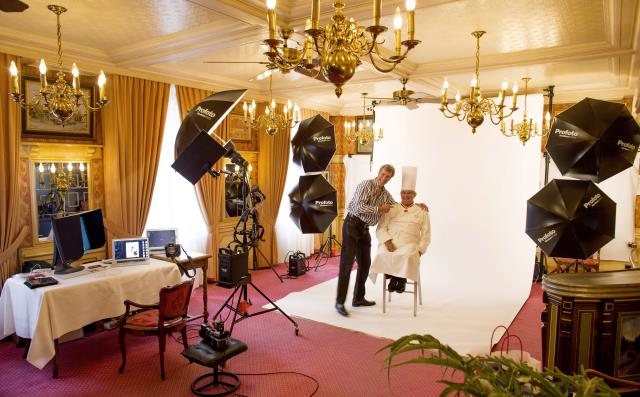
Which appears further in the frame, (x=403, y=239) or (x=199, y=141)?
(x=403, y=239)

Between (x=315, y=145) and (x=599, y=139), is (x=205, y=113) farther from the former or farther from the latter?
(x=599, y=139)

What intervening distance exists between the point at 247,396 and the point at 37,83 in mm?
3586

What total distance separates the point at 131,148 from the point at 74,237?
4.60 ft

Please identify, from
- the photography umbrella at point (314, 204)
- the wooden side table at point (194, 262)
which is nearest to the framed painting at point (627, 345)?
the photography umbrella at point (314, 204)

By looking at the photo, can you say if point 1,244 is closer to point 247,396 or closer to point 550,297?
point 247,396

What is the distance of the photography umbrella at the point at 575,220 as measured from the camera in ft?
12.3

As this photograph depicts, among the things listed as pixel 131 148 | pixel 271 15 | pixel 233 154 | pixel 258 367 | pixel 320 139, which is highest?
pixel 271 15

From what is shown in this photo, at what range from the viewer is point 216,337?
10.1ft

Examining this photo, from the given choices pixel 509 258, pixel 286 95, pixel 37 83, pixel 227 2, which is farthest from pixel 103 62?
pixel 509 258

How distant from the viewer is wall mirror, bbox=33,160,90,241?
4.41m

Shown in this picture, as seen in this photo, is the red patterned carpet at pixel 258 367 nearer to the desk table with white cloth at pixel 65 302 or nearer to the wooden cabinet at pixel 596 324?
the desk table with white cloth at pixel 65 302

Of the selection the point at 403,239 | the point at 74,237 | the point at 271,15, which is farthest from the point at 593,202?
the point at 74,237

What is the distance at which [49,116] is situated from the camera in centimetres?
439

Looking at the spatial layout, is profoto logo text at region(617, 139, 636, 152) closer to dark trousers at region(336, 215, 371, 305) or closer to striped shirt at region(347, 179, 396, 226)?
striped shirt at region(347, 179, 396, 226)
